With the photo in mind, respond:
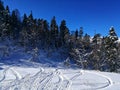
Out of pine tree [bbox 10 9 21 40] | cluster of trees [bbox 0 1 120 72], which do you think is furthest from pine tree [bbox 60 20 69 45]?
pine tree [bbox 10 9 21 40]

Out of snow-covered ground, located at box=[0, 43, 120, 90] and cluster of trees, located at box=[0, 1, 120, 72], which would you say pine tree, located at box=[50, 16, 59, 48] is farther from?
snow-covered ground, located at box=[0, 43, 120, 90]

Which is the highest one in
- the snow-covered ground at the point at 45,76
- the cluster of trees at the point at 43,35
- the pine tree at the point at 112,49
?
the cluster of trees at the point at 43,35

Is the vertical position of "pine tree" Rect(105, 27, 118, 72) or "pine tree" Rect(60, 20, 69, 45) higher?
"pine tree" Rect(60, 20, 69, 45)

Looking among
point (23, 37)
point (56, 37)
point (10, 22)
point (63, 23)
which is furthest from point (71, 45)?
point (10, 22)

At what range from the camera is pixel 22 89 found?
1297 centimetres

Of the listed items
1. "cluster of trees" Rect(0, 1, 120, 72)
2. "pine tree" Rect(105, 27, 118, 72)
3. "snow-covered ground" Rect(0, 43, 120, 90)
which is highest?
"cluster of trees" Rect(0, 1, 120, 72)

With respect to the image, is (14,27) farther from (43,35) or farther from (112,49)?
(112,49)

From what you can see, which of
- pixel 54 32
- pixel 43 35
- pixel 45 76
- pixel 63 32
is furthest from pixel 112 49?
pixel 63 32

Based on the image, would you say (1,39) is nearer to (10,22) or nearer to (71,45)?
(10,22)

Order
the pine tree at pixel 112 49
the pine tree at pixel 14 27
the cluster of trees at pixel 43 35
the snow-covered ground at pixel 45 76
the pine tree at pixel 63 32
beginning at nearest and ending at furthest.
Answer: the snow-covered ground at pixel 45 76 < the pine tree at pixel 112 49 < the cluster of trees at pixel 43 35 < the pine tree at pixel 14 27 < the pine tree at pixel 63 32

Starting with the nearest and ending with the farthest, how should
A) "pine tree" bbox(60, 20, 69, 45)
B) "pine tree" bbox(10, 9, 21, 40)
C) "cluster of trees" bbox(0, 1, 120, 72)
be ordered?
"cluster of trees" bbox(0, 1, 120, 72), "pine tree" bbox(10, 9, 21, 40), "pine tree" bbox(60, 20, 69, 45)

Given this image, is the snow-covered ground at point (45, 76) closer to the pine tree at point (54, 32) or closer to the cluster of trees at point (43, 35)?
the cluster of trees at point (43, 35)

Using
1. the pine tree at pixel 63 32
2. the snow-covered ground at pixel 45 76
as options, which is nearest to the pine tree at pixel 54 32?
the pine tree at pixel 63 32

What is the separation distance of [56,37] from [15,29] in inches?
568
